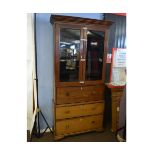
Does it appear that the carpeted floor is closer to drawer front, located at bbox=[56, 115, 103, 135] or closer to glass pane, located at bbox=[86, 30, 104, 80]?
drawer front, located at bbox=[56, 115, 103, 135]

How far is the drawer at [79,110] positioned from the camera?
1.63 meters

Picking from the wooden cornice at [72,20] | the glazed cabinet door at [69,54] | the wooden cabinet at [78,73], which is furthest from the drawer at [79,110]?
the wooden cornice at [72,20]

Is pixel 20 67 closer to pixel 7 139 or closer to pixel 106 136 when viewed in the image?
pixel 7 139

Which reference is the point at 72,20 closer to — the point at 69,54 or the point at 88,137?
the point at 69,54

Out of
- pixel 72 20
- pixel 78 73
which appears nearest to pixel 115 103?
pixel 78 73

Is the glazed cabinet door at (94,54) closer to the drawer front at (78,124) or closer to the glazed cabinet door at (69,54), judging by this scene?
the glazed cabinet door at (69,54)

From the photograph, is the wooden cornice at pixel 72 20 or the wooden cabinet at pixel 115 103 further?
the wooden cabinet at pixel 115 103

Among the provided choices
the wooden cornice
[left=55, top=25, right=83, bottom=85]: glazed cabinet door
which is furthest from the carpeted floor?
the wooden cornice

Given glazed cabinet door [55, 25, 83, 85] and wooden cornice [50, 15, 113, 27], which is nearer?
wooden cornice [50, 15, 113, 27]

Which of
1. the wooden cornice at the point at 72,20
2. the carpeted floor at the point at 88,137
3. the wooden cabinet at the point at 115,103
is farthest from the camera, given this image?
the wooden cabinet at the point at 115,103

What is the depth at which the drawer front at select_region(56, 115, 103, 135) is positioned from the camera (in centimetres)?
166

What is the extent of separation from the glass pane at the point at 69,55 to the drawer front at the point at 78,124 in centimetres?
51
